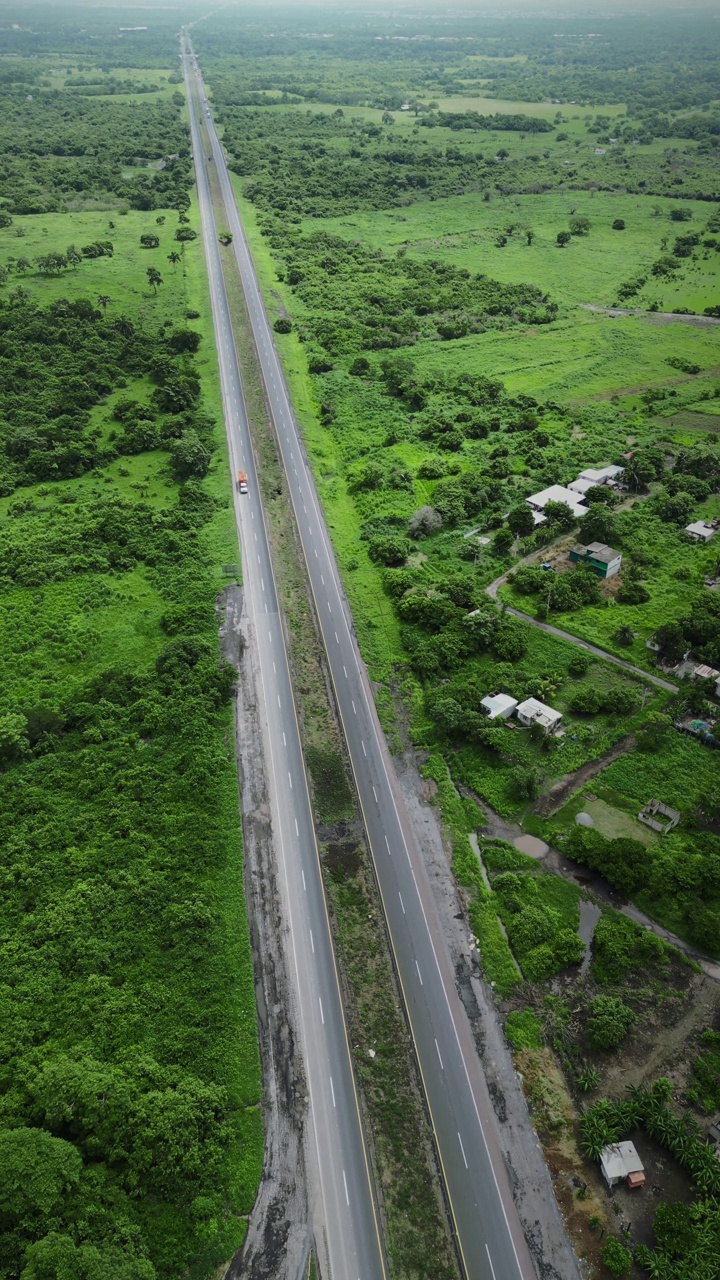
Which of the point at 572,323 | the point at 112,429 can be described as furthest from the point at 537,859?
the point at 572,323

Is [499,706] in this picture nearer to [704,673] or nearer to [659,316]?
[704,673]

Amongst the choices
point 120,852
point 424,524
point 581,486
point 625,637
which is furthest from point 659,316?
point 120,852

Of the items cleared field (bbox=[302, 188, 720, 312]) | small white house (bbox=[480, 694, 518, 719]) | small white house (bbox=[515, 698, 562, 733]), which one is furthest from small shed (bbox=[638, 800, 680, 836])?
cleared field (bbox=[302, 188, 720, 312])

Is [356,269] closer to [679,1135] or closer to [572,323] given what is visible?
[572,323]

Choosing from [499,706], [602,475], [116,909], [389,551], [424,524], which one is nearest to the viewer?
[116,909]

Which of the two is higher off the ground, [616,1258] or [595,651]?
[595,651]

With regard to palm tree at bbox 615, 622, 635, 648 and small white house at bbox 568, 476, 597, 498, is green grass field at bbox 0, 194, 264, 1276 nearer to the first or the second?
palm tree at bbox 615, 622, 635, 648

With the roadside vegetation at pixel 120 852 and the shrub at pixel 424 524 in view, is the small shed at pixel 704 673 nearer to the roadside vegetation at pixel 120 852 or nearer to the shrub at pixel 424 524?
the shrub at pixel 424 524
